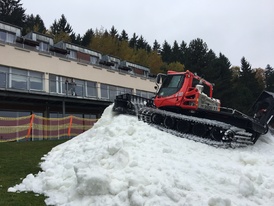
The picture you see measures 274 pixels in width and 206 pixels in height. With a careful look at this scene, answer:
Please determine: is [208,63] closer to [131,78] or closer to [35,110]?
[131,78]

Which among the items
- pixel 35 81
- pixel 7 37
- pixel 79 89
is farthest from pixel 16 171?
pixel 7 37

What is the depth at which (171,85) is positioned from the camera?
14.8 meters

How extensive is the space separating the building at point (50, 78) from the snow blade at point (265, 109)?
14475 mm

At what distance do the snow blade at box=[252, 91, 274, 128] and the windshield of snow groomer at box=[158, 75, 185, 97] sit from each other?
3360mm

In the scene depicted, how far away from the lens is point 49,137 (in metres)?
21.9

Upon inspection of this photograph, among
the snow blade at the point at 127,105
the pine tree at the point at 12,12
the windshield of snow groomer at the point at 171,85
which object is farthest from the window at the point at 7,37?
the pine tree at the point at 12,12

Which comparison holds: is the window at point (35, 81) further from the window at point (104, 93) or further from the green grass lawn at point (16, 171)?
the green grass lawn at point (16, 171)

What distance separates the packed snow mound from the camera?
6.30 meters

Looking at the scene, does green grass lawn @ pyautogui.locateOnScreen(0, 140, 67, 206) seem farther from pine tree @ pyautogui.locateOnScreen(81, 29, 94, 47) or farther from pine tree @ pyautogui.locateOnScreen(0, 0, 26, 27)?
pine tree @ pyautogui.locateOnScreen(81, 29, 94, 47)

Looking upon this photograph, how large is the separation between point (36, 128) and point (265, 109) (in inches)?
553

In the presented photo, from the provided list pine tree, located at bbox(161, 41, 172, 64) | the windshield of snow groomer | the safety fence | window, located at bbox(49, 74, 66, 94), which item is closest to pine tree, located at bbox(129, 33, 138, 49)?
pine tree, located at bbox(161, 41, 172, 64)

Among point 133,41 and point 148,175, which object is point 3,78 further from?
point 133,41

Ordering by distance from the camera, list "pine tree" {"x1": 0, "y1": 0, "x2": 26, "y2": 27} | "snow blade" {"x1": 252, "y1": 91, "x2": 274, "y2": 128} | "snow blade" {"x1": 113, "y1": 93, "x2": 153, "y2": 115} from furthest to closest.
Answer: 1. "pine tree" {"x1": 0, "y1": 0, "x2": 26, "y2": 27}
2. "snow blade" {"x1": 113, "y1": 93, "x2": 153, "y2": 115}
3. "snow blade" {"x1": 252, "y1": 91, "x2": 274, "y2": 128}

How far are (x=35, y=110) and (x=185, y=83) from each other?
1444cm
